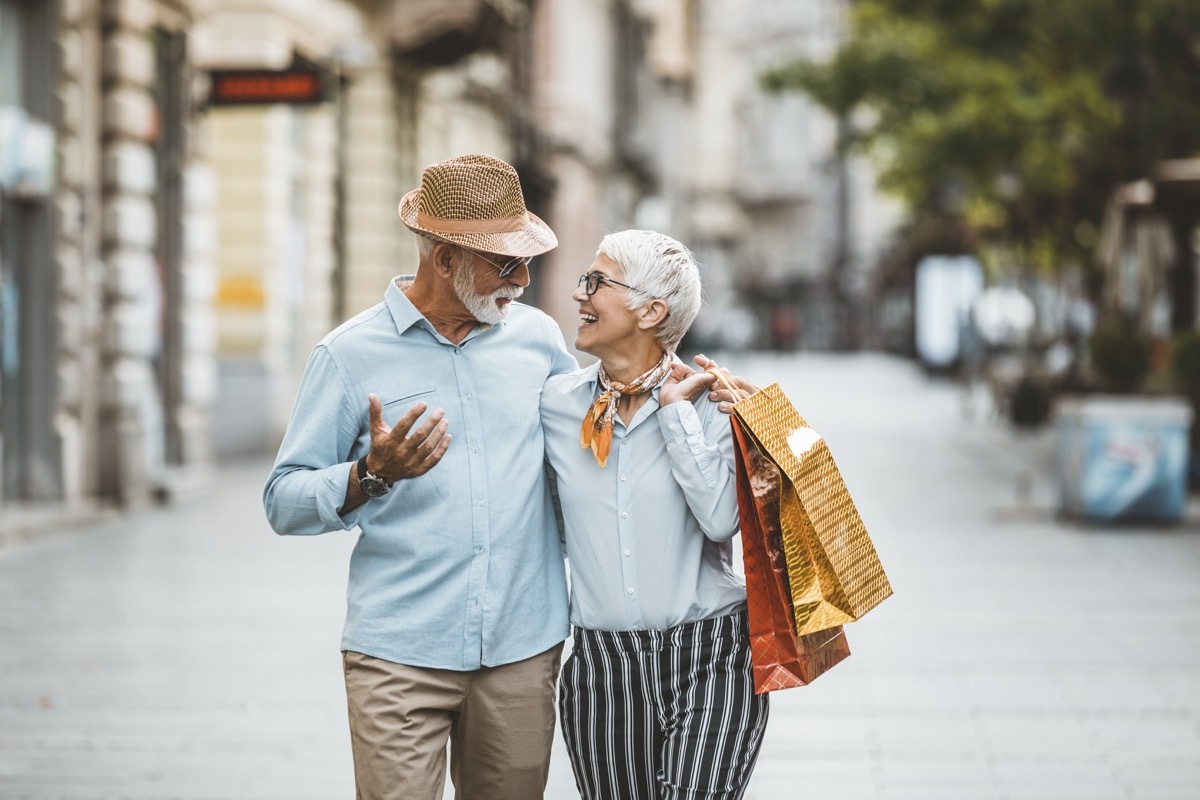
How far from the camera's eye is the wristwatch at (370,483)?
329cm

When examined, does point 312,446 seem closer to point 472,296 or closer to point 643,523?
point 472,296

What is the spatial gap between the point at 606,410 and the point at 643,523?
0.76 feet

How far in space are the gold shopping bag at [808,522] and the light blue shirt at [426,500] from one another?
49 cm

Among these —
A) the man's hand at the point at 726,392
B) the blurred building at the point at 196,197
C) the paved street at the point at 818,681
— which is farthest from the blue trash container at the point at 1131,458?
the man's hand at the point at 726,392

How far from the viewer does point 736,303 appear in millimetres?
92188

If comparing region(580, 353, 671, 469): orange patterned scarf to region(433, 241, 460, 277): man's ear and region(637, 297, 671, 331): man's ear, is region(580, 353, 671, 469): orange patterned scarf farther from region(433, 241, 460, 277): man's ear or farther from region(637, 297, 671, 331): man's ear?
region(433, 241, 460, 277): man's ear

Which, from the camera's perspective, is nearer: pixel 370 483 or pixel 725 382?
pixel 370 483

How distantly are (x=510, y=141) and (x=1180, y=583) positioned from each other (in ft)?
77.6

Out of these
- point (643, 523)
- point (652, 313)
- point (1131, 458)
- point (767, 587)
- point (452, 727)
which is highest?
point (652, 313)

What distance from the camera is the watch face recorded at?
10.8 feet

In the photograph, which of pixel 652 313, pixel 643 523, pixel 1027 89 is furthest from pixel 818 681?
pixel 1027 89

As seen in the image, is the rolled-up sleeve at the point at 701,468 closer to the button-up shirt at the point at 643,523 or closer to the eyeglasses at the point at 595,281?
the button-up shirt at the point at 643,523

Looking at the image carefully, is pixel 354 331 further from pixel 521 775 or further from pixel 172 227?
pixel 172 227

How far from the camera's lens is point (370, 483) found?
3295mm
